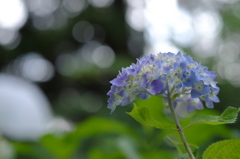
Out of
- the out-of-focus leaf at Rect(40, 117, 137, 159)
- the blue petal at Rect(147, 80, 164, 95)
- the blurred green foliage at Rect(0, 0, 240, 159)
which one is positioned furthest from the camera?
the blurred green foliage at Rect(0, 0, 240, 159)

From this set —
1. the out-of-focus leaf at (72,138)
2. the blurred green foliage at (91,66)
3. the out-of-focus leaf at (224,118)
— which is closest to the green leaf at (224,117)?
the out-of-focus leaf at (224,118)

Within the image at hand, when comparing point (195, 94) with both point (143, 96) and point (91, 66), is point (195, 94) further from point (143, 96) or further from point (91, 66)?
point (91, 66)

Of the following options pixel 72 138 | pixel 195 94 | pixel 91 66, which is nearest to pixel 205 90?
pixel 195 94

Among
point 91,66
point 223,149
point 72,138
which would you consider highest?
point 91,66

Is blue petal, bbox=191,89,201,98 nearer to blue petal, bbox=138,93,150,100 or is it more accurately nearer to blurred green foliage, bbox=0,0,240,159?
blue petal, bbox=138,93,150,100

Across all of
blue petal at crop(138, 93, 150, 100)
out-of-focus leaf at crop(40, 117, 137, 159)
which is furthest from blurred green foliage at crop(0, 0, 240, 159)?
blue petal at crop(138, 93, 150, 100)

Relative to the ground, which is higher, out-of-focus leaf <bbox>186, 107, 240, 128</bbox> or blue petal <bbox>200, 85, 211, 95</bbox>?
blue petal <bbox>200, 85, 211, 95</bbox>

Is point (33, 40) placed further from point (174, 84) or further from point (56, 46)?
point (174, 84)
